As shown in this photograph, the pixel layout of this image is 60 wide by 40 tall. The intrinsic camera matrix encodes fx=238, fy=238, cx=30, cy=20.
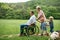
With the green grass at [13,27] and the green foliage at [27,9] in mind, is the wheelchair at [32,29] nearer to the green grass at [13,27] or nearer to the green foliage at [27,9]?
the green grass at [13,27]

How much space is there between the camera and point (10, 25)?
510 cm

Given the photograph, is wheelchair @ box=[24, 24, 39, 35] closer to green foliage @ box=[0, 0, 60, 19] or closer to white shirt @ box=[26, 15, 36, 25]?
white shirt @ box=[26, 15, 36, 25]

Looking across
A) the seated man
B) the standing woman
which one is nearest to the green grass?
the seated man

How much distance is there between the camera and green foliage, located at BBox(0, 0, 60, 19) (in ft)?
16.7

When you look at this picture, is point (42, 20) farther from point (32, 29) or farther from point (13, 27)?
point (13, 27)

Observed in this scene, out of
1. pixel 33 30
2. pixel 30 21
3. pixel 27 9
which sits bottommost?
pixel 33 30

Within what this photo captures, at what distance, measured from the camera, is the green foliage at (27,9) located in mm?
5082

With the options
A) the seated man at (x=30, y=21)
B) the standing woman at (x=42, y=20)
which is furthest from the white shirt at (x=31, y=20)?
the standing woman at (x=42, y=20)

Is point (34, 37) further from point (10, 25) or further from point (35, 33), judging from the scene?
point (10, 25)

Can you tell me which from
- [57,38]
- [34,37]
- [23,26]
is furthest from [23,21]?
[57,38]

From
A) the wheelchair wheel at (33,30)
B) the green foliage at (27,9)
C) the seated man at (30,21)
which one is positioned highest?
the green foliage at (27,9)

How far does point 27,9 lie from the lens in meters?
5.10

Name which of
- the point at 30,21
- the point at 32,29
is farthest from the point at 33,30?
the point at 30,21

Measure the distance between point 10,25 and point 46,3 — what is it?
906 mm
